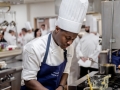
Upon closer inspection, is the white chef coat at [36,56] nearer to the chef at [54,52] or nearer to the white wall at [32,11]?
the chef at [54,52]

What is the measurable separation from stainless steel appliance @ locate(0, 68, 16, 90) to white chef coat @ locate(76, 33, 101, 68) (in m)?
1.72

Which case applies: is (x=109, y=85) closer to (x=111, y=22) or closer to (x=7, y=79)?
(x=111, y=22)

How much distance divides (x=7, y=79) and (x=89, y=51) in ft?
6.58

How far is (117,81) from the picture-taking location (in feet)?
5.56

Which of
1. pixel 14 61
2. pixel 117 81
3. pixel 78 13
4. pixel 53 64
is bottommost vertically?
pixel 14 61

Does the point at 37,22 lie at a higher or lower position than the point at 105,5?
lower

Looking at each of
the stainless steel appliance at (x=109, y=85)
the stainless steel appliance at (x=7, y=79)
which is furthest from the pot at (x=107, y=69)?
the stainless steel appliance at (x=7, y=79)

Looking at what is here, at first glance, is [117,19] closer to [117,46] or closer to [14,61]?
[117,46]

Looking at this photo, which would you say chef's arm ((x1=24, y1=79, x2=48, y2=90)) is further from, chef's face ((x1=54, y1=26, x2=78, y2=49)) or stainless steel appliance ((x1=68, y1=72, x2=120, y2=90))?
chef's face ((x1=54, y1=26, x2=78, y2=49))

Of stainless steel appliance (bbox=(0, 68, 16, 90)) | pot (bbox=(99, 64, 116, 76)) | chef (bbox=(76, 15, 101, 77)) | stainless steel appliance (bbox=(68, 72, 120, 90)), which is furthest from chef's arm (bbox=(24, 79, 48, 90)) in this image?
chef (bbox=(76, 15, 101, 77))

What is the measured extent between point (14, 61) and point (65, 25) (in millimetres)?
2665

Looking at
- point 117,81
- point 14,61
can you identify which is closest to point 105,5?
point 117,81

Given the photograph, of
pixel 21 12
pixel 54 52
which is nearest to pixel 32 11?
pixel 21 12

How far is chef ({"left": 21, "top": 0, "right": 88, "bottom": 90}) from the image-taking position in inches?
57.1
